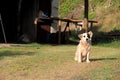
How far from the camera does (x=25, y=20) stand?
1051 inches

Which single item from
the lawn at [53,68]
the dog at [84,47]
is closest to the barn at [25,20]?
the lawn at [53,68]

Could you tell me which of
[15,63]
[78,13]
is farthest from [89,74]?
[78,13]

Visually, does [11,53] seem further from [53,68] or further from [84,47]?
[53,68]

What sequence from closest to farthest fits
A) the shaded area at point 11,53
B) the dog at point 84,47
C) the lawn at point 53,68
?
the lawn at point 53,68 < the dog at point 84,47 < the shaded area at point 11,53

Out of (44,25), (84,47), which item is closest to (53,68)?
(84,47)

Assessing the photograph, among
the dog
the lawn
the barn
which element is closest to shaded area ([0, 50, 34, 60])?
the lawn

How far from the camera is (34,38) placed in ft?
86.1

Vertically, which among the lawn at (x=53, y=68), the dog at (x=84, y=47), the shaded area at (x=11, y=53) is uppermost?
the dog at (x=84, y=47)

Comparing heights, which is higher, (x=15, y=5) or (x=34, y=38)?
(x=15, y=5)

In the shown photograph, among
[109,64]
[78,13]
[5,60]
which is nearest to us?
[109,64]

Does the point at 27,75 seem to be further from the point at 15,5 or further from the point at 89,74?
the point at 15,5

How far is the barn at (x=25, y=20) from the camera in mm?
26234

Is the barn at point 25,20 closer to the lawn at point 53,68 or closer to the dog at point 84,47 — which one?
the lawn at point 53,68

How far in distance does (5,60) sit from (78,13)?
1190 inches
